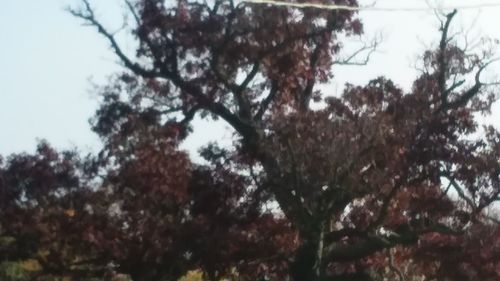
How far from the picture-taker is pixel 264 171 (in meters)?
10.2

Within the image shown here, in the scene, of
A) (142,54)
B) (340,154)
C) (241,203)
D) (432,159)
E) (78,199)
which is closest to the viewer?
(340,154)

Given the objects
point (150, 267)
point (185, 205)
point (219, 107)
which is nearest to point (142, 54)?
point (219, 107)

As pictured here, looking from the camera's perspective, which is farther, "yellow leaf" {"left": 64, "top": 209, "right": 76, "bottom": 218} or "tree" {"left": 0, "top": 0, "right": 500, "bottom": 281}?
"yellow leaf" {"left": 64, "top": 209, "right": 76, "bottom": 218}

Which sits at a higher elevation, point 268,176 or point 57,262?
point 57,262

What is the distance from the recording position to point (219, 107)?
11375 mm

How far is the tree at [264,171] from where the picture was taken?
9.44 m

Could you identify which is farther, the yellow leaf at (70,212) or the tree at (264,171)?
the yellow leaf at (70,212)

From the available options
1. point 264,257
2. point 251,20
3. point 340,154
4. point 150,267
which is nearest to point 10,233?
point 150,267

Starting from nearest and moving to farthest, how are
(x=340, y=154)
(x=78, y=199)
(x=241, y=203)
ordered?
(x=340, y=154) → (x=241, y=203) → (x=78, y=199)

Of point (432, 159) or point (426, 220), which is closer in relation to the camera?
point (432, 159)

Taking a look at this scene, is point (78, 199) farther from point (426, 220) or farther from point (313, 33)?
point (426, 220)

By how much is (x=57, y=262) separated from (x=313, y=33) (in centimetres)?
554

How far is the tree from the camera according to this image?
9438 millimetres

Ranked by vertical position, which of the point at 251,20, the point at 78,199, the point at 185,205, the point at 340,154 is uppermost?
the point at 251,20
